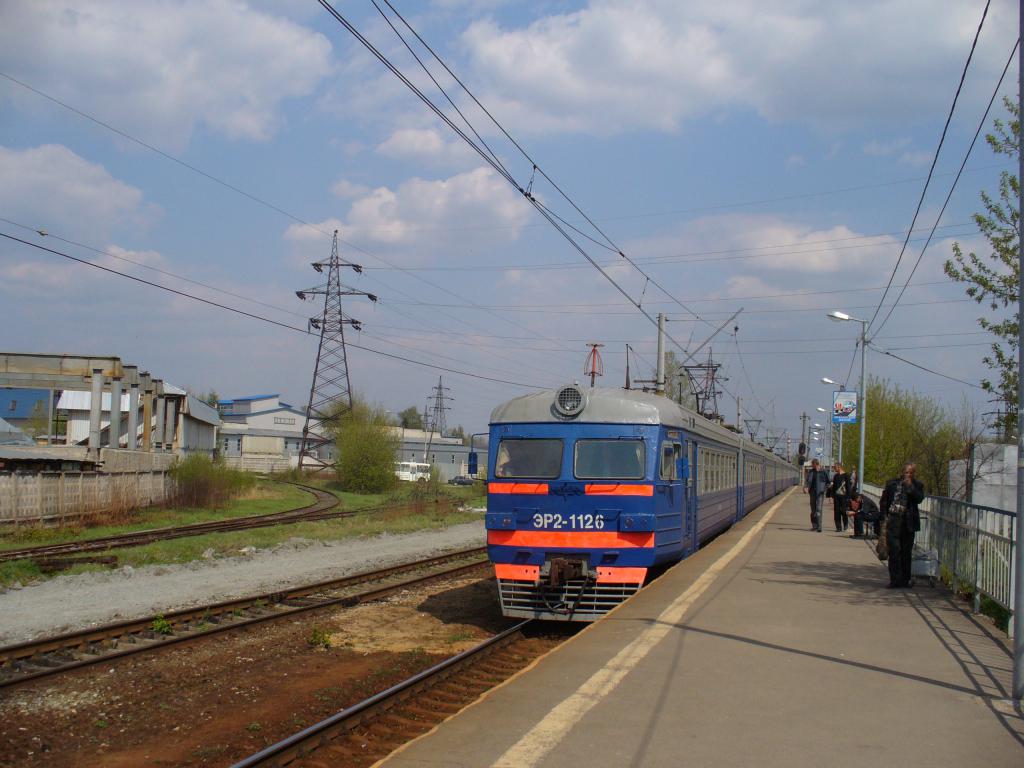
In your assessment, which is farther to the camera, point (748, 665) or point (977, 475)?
point (977, 475)

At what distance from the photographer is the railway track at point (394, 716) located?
252 inches

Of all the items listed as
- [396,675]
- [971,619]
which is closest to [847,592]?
[971,619]

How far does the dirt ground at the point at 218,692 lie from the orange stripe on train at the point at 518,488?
182 centimetres

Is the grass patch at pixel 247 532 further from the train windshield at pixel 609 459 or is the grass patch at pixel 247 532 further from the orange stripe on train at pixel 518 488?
the train windshield at pixel 609 459

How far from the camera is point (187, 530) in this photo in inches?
995

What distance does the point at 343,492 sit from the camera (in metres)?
50.6

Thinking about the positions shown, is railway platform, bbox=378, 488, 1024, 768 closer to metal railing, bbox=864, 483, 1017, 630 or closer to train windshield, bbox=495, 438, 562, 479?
metal railing, bbox=864, 483, 1017, 630

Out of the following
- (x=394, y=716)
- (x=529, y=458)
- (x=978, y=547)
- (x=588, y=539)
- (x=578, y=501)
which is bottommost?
(x=394, y=716)

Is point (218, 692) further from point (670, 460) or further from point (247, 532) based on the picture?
point (247, 532)

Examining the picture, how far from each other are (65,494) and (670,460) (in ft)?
63.4

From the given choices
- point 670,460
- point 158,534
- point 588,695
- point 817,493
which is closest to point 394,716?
point 588,695

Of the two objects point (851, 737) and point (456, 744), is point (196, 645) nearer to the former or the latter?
point (456, 744)

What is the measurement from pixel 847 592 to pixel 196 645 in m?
7.81

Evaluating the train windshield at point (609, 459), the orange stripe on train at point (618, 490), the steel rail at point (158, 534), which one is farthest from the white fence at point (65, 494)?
the orange stripe on train at point (618, 490)
